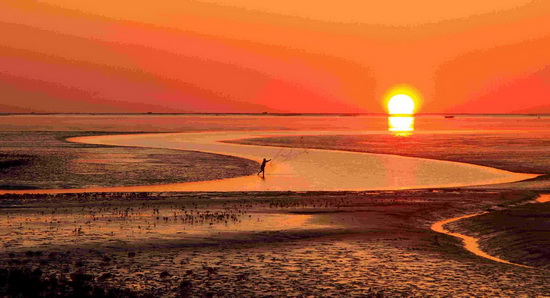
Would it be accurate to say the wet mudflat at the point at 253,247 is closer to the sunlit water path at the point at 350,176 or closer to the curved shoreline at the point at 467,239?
the curved shoreline at the point at 467,239

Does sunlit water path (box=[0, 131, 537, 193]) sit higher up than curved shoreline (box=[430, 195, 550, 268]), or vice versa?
sunlit water path (box=[0, 131, 537, 193])

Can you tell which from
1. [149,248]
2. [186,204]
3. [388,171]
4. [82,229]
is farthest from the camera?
[388,171]

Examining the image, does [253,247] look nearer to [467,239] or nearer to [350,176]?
[467,239]

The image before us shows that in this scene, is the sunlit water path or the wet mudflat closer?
the wet mudflat

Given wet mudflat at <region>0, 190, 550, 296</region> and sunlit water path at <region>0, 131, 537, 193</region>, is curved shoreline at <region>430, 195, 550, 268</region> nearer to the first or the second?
wet mudflat at <region>0, 190, 550, 296</region>

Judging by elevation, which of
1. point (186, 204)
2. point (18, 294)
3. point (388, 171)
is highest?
point (388, 171)

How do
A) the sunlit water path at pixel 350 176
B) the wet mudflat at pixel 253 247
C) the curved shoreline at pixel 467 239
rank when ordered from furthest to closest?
the sunlit water path at pixel 350 176
the curved shoreline at pixel 467 239
the wet mudflat at pixel 253 247

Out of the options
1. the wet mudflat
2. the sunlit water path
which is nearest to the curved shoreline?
the wet mudflat

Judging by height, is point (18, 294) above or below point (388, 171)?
below

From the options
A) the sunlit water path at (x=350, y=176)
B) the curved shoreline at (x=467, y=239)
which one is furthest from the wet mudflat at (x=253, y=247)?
the sunlit water path at (x=350, y=176)

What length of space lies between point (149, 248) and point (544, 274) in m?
12.5

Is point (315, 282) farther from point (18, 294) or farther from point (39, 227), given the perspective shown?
point (39, 227)

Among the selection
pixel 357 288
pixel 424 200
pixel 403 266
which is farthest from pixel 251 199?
pixel 357 288

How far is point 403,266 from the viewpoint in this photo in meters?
21.2
